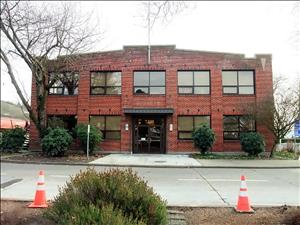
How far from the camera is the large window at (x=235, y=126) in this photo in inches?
857

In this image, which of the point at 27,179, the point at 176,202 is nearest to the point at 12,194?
the point at 27,179

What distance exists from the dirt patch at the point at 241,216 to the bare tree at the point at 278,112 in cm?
1507

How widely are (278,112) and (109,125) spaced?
34.4 ft

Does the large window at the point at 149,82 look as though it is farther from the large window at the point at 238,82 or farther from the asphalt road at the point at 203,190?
the asphalt road at the point at 203,190

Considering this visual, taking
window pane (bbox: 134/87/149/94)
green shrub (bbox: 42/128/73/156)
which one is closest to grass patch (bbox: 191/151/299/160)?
window pane (bbox: 134/87/149/94)

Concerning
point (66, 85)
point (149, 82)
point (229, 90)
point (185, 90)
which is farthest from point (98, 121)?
point (229, 90)

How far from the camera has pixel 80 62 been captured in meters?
21.3

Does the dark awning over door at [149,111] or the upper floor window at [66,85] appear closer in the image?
the dark awning over door at [149,111]

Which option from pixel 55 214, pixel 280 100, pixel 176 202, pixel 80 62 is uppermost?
pixel 80 62

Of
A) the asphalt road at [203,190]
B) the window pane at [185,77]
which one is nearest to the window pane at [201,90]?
the window pane at [185,77]

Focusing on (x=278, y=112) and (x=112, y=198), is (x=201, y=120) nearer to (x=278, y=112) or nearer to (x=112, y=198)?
(x=278, y=112)

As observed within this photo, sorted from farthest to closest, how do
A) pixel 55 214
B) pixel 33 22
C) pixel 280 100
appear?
pixel 280 100 → pixel 33 22 → pixel 55 214

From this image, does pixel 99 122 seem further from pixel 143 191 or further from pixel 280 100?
pixel 143 191

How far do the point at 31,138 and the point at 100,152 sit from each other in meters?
4.61
